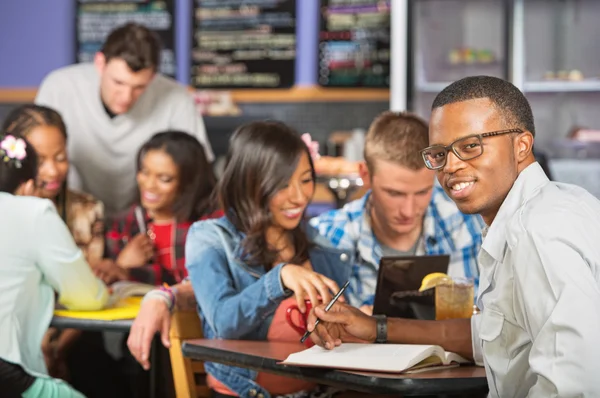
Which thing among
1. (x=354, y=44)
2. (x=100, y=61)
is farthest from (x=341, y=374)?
(x=354, y=44)

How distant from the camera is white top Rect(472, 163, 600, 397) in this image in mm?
1634

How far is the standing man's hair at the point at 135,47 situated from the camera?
177 inches

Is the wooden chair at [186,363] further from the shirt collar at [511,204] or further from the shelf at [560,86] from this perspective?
the shelf at [560,86]

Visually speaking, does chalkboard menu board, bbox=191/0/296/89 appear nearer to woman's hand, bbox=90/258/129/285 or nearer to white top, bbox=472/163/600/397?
woman's hand, bbox=90/258/129/285

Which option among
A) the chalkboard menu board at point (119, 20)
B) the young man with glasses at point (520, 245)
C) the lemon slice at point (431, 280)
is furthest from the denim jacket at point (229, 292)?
the chalkboard menu board at point (119, 20)

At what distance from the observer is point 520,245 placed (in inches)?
70.3

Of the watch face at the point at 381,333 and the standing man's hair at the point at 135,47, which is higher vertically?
the standing man's hair at the point at 135,47

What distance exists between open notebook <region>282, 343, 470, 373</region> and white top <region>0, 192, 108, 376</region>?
120 centimetres

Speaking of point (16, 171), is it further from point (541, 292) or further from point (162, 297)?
point (541, 292)

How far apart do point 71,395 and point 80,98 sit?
2241 mm

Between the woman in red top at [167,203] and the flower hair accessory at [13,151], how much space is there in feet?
2.73

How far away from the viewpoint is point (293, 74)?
24.6 ft

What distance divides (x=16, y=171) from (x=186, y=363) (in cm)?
111

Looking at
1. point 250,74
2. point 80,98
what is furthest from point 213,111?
point 80,98
